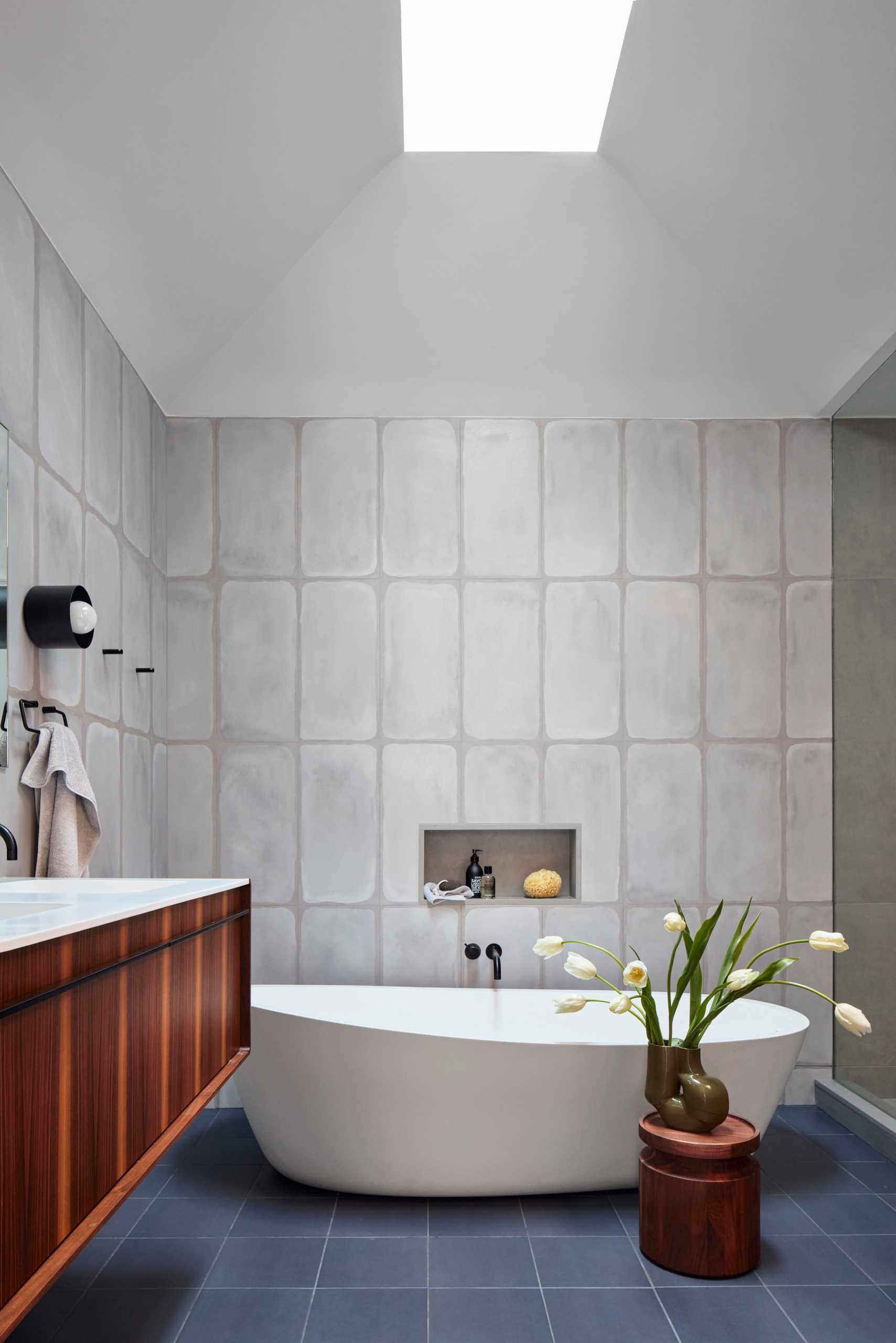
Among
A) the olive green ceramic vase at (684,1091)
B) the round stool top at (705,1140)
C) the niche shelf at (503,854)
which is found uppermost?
the niche shelf at (503,854)

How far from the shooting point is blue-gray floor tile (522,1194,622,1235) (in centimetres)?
275

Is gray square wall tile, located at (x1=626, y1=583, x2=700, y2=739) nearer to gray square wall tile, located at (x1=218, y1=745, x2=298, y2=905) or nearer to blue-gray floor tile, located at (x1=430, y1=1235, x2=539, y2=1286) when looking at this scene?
gray square wall tile, located at (x1=218, y1=745, x2=298, y2=905)

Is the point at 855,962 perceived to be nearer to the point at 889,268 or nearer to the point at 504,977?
the point at 504,977

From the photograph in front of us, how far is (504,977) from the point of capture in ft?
12.4

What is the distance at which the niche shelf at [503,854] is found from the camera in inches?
157

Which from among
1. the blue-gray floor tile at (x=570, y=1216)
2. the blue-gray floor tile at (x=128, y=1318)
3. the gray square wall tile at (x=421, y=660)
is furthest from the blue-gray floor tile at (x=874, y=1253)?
the gray square wall tile at (x=421, y=660)

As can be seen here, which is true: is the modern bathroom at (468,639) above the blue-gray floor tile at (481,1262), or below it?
above

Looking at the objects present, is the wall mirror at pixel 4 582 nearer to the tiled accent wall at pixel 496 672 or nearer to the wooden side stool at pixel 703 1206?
the tiled accent wall at pixel 496 672

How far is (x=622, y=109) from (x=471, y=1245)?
3.30 metres

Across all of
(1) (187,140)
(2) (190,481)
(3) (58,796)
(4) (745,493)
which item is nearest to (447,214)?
(1) (187,140)

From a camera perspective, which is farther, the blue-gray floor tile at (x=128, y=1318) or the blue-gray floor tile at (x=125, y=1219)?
the blue-gray floor tile at (x=125, y=1219)

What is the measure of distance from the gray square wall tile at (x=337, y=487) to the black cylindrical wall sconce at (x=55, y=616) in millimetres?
1524

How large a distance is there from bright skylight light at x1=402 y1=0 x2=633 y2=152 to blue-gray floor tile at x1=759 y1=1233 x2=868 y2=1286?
329cm

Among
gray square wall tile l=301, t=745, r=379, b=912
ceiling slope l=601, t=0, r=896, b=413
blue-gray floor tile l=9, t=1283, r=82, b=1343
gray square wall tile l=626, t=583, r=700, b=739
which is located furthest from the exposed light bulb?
ceiling slope l=601, t=0, r=896, b=413
